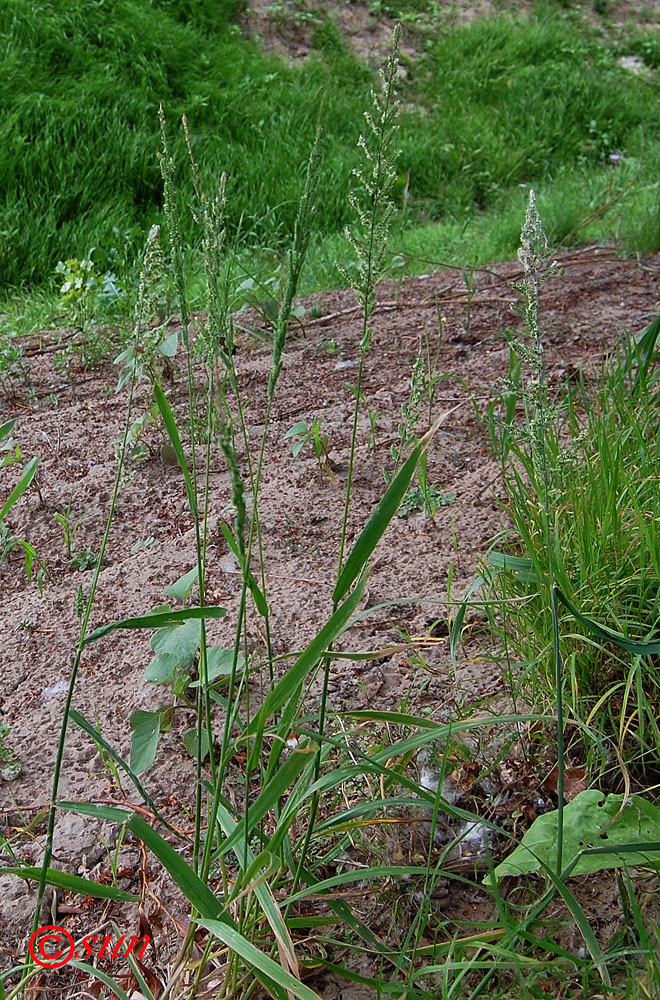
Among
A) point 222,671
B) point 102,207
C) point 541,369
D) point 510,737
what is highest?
point 541,369

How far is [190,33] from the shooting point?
657 centimetres

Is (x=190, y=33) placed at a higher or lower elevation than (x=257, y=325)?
higher

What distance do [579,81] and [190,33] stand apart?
3228 millimetres

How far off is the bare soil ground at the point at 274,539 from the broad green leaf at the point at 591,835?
0.12 m

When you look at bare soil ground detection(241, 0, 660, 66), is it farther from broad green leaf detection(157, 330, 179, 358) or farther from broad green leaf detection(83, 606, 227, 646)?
broad green leaf detection(83, 606, 227, 646)

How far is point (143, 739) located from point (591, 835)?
0.71m

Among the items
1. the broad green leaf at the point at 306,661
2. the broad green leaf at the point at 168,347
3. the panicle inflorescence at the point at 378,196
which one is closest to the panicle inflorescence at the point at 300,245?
the panicle inflorescence at the point at 378,196

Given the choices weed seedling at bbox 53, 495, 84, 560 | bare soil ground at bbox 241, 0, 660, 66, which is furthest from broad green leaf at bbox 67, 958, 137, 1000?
bare soil ground at bbox 241, 0, 660, 66

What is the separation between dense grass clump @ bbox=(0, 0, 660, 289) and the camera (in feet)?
16.9

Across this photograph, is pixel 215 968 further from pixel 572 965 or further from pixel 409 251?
pixel 409 251

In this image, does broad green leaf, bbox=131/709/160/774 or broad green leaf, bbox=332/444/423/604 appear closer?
broad green leaf, bbox=332/444/423/604

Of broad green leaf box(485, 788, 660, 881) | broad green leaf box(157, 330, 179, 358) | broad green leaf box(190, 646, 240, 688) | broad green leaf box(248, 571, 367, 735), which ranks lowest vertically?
broad green leaf box(157, 330, 179, 358)

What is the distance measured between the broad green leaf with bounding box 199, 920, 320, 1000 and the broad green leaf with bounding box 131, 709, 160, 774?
363mm

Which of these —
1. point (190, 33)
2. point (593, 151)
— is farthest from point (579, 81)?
point (190, 33)
